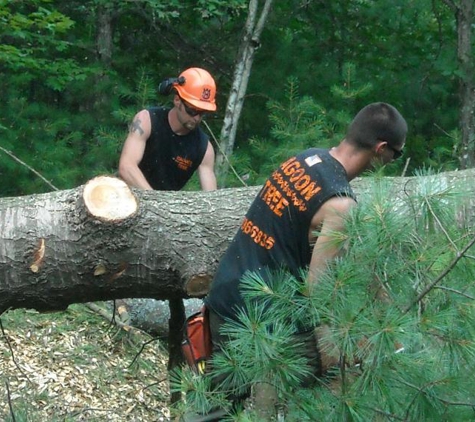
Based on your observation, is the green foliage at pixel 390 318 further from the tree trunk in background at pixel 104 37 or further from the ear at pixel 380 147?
the tree trunk in background at pixel 104 37

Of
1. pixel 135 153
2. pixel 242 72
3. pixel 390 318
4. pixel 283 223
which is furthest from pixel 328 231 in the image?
pixel 242 72

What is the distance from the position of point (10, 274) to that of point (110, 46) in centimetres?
714

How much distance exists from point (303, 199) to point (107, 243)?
104 centimetres

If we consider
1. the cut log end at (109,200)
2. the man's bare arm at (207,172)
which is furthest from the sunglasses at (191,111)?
the cut log end at (109,200)

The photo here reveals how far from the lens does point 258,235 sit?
4055 millimetres

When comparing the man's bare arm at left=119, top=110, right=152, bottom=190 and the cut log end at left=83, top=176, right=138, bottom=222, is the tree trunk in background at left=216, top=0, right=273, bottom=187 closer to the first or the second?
the man's bare arm at left=119, top=110, right=152, bottom=190

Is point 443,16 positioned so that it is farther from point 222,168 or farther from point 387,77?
point 222,168

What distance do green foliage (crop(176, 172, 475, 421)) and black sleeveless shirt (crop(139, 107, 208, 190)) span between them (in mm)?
3032

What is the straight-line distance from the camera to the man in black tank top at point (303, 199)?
3.84 m

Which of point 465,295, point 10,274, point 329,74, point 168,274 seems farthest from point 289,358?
point 329,74

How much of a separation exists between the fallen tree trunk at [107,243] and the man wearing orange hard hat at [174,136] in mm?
1563

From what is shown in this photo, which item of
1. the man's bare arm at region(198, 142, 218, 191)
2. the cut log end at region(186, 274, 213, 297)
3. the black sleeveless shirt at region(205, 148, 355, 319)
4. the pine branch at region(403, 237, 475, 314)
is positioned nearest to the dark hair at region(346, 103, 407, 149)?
the black sleeveless shirt at region(205, 148, 355, 319)

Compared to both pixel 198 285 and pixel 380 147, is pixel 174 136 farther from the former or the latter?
pixel 380 147

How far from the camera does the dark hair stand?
3932 millimetres
